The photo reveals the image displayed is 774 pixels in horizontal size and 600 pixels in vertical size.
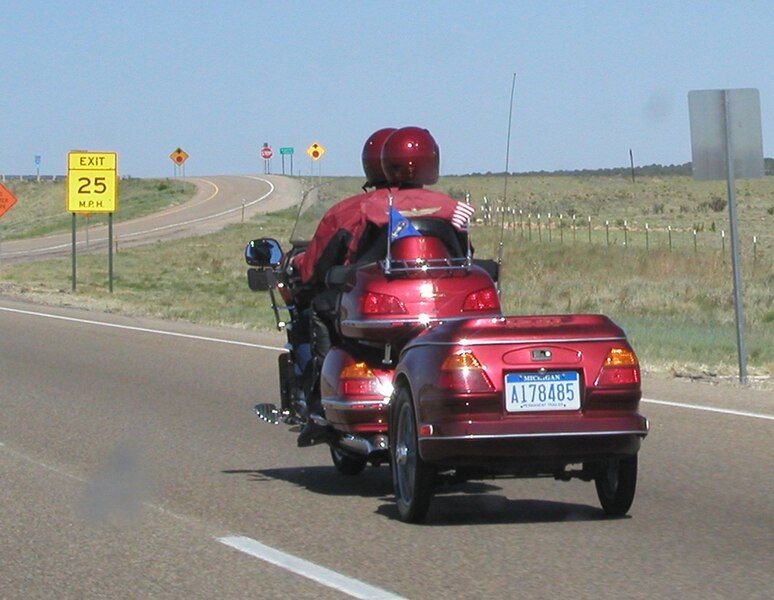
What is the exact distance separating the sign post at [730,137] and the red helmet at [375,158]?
725cm

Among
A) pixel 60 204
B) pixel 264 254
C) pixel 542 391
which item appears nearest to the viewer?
pixel 542 391

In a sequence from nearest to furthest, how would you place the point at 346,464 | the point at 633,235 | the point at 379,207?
the point at 379,207
the point at 346,464
the point at 633,235

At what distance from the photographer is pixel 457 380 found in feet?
25.8

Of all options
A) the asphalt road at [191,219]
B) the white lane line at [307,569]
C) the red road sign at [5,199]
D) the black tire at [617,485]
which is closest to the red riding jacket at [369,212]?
the black tire at [617,485]

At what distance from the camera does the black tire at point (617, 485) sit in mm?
8430

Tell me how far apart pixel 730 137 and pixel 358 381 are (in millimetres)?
8378

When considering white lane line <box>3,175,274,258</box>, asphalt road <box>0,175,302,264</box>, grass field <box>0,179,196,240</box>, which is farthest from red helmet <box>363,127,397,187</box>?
grass field <box>0,179,196,240</box>

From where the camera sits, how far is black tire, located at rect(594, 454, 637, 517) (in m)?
8.43

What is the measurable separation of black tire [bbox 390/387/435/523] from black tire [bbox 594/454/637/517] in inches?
41.0

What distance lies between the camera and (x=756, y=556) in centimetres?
763

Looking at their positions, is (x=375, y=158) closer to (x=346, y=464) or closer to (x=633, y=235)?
(x=346, y=464)

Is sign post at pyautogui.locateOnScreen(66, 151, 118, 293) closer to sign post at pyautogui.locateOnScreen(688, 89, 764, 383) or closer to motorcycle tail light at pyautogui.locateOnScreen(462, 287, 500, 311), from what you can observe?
sign post at pyautogui.locateOnScreen(688, 89, 764, 383)

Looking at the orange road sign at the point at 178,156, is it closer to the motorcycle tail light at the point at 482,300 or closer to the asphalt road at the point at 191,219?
the asphalt road at the point at 191,219

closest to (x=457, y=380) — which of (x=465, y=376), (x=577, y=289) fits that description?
(x=465, y=376)
